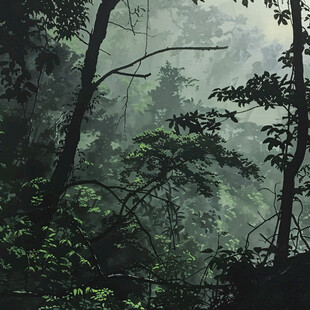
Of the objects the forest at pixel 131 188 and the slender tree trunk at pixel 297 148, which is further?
the slender tree trunk at pixel 297 148

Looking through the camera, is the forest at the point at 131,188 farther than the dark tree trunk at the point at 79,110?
No

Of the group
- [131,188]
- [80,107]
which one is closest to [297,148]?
[80,107]

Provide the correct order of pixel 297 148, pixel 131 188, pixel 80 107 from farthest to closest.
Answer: pixel 131 188 → pixel 80 107 → pixel 297 148

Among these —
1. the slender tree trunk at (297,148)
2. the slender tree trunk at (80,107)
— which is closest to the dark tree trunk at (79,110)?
the slender tree trunk at (80,107)

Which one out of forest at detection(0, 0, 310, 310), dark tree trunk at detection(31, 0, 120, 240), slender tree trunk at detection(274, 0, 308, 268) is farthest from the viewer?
dark tree trunk at detection(31, 0, 120, 240)

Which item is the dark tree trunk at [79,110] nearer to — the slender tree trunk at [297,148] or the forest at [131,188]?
the forest at [131,188]

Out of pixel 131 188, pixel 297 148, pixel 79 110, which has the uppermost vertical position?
pixel 131 188

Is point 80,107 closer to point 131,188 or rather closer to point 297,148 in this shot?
point 297,148

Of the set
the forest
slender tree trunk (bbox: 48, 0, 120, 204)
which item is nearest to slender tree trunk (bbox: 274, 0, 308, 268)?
the forest

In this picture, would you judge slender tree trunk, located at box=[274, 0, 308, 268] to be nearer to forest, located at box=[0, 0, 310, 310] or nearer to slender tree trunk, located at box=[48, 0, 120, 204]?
forest, located at box=[0, 0, 310, 310]

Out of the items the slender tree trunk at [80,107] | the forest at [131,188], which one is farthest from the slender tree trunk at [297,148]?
the slender tree trunk at [80,107]

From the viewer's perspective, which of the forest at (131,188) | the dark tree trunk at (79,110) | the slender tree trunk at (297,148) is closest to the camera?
the forest at (131,188)

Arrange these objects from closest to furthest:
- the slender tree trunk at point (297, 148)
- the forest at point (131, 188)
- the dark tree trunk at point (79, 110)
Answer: the forest at point (131, 188) < the slender tree trunk at point (297, 148) < the dark tree trunk at point (79, 110)

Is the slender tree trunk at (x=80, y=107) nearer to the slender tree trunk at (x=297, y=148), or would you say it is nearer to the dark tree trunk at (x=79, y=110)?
the dark tree trunk at (x=79, y=110)
